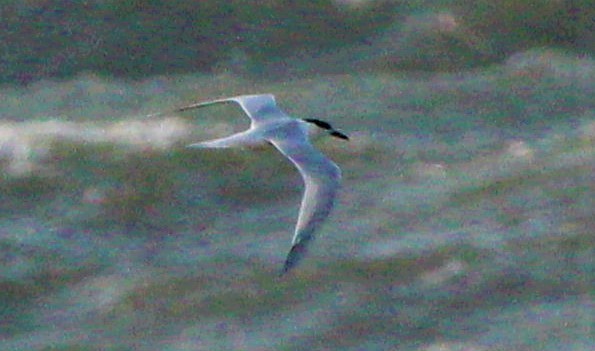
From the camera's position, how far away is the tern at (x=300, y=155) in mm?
9719

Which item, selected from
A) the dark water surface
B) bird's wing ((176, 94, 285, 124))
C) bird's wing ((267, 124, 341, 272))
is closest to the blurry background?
the dark water surface

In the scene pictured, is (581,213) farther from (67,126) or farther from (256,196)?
(67,126)

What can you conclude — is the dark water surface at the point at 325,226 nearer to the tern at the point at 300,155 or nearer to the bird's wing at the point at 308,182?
the tern at the point at 300,155

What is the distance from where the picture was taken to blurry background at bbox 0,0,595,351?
11539 millimetres

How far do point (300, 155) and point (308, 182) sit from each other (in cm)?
37

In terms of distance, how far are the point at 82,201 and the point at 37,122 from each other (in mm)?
1076

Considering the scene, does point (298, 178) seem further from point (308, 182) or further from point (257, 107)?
point (308, 182)

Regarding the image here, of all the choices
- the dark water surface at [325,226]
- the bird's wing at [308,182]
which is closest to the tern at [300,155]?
the bird's wing at [308,182]

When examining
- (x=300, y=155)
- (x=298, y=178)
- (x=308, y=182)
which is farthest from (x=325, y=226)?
(x=308, y=182)

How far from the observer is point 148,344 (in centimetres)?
1134

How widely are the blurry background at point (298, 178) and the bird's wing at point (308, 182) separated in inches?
48.3

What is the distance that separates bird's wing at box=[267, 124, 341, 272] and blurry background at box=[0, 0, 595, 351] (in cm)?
123

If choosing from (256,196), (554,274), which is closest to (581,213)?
(554,274)

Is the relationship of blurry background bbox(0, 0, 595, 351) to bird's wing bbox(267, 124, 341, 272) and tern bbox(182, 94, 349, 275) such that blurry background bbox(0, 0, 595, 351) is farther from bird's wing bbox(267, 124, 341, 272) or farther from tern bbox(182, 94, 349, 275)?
bird's wing bbox(267, 124, 341, 272)
